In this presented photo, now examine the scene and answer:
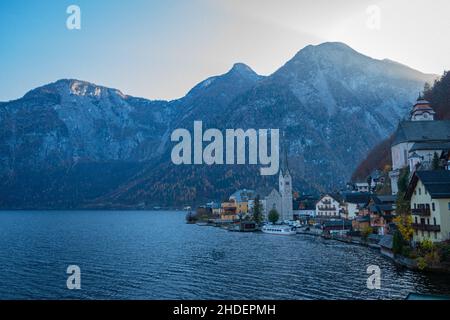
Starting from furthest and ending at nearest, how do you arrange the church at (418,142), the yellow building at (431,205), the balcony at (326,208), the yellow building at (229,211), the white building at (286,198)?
1. the yellow building at (229,211)
2. the white building at (286,198)
3. the balcony at (326,208)
4. the church at (418,142)
5. the yellow building at (431,205)

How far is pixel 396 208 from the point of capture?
158 feet

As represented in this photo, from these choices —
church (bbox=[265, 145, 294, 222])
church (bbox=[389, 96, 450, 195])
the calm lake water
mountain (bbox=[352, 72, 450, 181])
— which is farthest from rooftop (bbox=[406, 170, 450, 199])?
Answer: church (bbox=[265, 145, 294, 222])

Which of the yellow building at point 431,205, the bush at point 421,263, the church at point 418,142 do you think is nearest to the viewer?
the bush at point 421,263

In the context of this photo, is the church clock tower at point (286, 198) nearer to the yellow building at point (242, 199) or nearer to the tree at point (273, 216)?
the tree at point (273, 216)

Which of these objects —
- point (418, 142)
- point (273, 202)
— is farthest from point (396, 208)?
point (273, 202)

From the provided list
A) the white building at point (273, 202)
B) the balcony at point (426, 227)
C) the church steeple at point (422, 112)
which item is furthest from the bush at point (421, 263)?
the white building at point (273, 202)

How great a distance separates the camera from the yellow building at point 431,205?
3541 centimetres

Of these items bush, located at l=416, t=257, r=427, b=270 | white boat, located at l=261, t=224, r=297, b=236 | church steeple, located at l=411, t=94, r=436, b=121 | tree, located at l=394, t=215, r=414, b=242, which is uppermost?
church steeple, located at l=411, t=94, r=436, b=121

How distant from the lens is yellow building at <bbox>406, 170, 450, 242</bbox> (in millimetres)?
35406

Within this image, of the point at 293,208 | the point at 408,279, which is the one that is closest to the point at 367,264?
the point at 408,279

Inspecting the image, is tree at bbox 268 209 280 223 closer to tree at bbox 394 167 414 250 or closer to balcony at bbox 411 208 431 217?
tree at bbox 394 167 414 250

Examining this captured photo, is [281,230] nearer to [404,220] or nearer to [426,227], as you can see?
[404,220]
